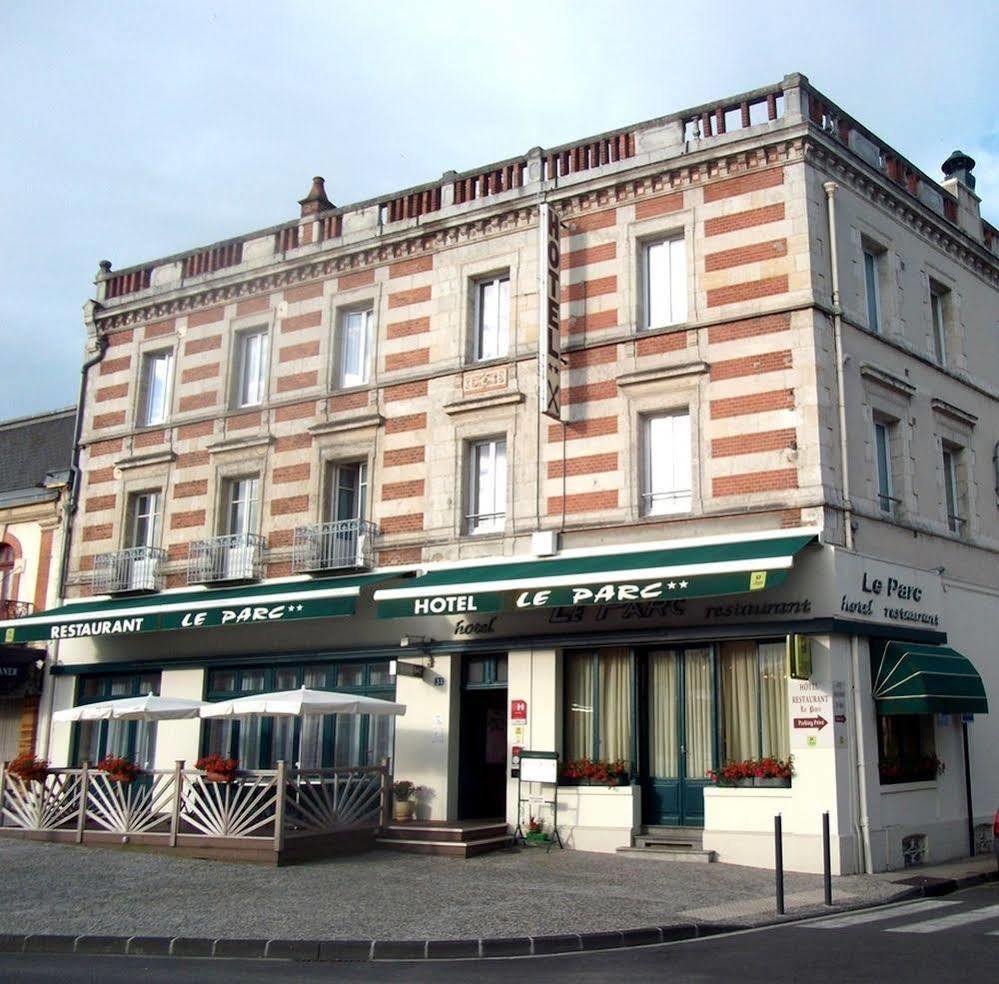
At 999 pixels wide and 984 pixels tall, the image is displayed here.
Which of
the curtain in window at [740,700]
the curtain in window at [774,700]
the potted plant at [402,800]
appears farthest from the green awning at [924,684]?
the potted plant at [402,800]

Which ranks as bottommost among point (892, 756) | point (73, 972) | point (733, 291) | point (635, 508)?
point (73, 972)

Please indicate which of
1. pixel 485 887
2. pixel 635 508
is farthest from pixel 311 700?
pixel 635 508

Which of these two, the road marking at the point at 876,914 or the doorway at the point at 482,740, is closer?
the road marking at the point at 876,914

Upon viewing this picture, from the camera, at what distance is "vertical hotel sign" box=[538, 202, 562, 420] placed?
17375 mm

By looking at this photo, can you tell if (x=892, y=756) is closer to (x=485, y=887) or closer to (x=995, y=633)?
(x=995, y=633)

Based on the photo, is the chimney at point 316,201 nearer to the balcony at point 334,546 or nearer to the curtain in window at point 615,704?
the balcony at point 334,546

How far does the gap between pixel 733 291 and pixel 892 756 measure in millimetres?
6826

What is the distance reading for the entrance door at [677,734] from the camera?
1617 cm

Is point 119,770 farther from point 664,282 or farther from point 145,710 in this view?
point 664,282

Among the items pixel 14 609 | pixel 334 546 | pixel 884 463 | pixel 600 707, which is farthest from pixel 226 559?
pixel 884 463

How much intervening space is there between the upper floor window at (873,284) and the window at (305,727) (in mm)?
9274

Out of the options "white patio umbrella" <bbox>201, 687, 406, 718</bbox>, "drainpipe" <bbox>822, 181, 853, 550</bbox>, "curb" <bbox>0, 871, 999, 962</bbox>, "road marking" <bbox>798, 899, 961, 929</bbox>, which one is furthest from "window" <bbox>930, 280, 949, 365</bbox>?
"curb" <bbox>0, 871, 999, 962</bbox>

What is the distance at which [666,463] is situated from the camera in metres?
17.2

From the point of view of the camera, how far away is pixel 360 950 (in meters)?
9.77
